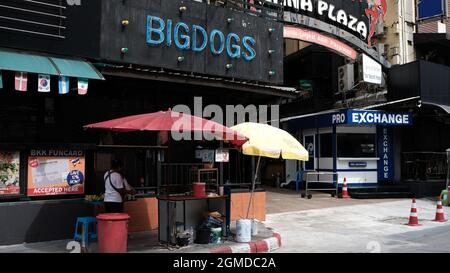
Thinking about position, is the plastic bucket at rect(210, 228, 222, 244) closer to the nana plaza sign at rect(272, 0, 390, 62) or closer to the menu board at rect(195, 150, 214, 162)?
the menu board at rect(195, 150, 214, 162)

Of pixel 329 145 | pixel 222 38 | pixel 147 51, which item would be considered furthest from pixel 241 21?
pixel 329 145

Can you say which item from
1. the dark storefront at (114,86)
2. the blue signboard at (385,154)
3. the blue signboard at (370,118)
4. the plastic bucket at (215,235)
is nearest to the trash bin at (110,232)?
the plastic bucket at (215,235)

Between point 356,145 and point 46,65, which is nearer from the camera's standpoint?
point 46,65

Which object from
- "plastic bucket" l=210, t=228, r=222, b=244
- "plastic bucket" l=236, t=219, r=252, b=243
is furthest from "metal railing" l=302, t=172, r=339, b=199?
"plastic bucket" l=210, t=228, r=222, b=244

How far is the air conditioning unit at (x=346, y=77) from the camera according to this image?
2103 centimetres

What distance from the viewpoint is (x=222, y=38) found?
1298cm

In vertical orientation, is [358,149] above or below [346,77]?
below

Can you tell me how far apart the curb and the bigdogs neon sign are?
5550 millimetres

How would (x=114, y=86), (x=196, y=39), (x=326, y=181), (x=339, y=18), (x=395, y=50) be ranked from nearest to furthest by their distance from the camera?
(x=114, y=86) → (x=196, y=39) → (x=339, y=18) → (x=326, y=181) → (x=395, y=50)

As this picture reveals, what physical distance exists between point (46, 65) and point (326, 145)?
49.6 ft

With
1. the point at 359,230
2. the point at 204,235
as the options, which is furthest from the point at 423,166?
the point at 204,235

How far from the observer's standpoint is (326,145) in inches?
854

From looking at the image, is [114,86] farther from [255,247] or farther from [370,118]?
[370,118]
